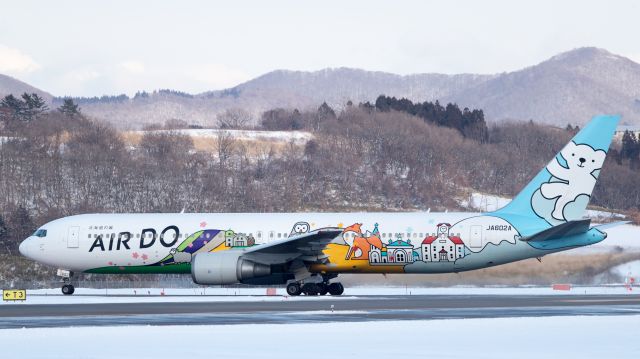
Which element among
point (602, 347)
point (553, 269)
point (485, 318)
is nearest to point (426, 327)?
point (485, 318)

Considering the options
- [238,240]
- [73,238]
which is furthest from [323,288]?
[73,238]

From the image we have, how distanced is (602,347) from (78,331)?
1150cm

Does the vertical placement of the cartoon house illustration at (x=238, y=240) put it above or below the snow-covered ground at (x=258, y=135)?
below

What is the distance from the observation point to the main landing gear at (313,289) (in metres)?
42.3

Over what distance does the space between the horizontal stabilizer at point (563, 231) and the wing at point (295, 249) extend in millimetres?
7595

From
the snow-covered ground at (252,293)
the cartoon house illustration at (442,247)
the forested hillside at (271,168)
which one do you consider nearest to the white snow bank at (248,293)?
the snow-covered ground at (252,293)

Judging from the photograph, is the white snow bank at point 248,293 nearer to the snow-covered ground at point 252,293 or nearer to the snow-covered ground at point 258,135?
the snow-covered ground at point 252,293

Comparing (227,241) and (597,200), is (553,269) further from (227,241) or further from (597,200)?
(597,200)

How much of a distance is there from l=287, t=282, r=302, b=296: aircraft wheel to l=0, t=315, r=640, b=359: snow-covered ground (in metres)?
15.6

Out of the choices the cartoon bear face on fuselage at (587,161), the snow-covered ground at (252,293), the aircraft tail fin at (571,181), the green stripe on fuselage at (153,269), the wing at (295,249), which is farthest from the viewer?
the green stripe on fuselage at (153,269)

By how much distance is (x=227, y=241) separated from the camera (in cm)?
4366

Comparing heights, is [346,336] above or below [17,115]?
below

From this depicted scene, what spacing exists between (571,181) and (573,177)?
0.19 metres

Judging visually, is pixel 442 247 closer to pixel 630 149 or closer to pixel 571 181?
pixel 571 181
